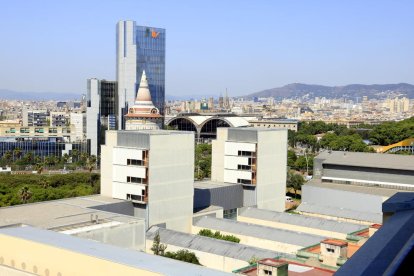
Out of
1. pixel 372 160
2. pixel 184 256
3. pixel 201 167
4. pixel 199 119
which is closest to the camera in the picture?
pixel 184 256

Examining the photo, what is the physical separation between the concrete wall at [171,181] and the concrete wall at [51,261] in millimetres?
11312

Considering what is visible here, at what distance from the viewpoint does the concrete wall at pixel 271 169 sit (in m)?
37.0

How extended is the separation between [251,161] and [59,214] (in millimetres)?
14455

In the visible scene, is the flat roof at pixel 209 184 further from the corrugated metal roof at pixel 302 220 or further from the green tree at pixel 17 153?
the green tree at pixel 17 153

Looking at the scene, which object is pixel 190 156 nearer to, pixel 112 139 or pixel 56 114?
pixel 112 139

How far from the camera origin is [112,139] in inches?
1235

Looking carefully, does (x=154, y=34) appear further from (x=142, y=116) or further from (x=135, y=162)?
(x=135, y=162)

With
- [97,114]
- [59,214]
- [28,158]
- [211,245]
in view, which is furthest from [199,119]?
[211,245]

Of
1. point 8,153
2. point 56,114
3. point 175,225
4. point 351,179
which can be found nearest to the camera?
point 175,225

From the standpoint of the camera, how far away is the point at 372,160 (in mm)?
43312

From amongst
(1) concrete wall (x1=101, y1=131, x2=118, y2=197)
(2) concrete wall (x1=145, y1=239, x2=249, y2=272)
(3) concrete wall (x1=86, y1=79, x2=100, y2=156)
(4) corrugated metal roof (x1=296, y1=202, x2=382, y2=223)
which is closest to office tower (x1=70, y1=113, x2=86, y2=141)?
(3) concrete wall (x1=86, y1=79, x2=100, y2=156)

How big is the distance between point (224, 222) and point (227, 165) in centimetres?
646

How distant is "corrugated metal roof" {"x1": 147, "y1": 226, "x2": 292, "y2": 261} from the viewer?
24691mm

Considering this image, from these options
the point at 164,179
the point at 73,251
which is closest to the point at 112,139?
the point at 164,179
